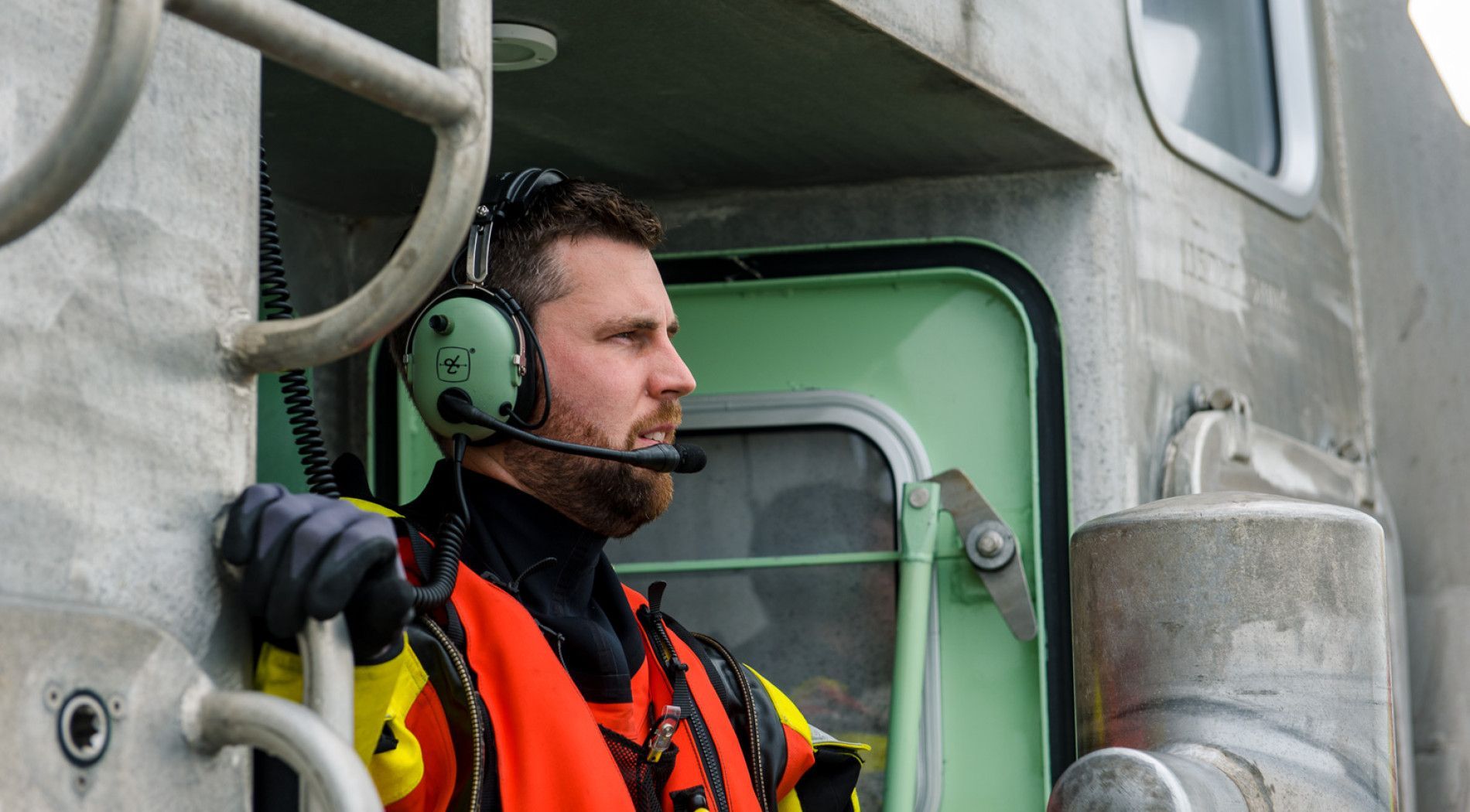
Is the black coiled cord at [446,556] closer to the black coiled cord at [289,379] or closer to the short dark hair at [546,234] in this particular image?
the black coiled cord at [289,379]

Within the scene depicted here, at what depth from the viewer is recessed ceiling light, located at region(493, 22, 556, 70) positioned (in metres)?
2.45

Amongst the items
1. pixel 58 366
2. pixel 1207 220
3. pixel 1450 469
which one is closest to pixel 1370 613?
pixel 1207 220

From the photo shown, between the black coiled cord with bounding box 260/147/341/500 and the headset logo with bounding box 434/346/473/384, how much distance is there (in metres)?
0.48

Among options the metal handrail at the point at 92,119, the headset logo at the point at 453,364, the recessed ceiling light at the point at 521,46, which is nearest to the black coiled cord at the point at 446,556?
the headset logo at the point at 453,364

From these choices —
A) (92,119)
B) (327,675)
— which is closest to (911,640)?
(327,675)

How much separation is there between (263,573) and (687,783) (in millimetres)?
1088

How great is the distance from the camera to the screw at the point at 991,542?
3.08 metres

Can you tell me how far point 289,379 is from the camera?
1.76 meters

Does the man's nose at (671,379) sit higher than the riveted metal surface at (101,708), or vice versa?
the man's nose at (671,379)

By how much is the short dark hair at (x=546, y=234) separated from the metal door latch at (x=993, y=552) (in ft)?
2.65

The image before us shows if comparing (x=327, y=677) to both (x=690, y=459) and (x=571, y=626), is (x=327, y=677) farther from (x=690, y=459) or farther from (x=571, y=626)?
(x=690, y=459)

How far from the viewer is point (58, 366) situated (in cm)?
126

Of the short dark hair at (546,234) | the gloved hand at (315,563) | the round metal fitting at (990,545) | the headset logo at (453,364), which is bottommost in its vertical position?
the gloved hand at (315,563)

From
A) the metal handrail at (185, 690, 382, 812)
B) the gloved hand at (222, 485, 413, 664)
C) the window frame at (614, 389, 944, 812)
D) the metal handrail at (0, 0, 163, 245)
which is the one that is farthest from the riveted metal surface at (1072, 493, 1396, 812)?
the metal handrail at (0, 0, 163, 245)
